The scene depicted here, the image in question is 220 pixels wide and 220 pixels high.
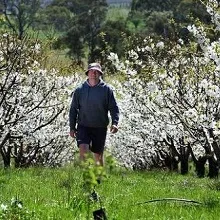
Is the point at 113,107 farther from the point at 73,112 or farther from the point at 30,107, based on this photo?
the point at 30,107

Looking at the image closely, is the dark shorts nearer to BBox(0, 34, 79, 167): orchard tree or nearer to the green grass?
the green grass

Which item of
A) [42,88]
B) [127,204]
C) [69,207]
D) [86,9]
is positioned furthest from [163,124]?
[86,9]

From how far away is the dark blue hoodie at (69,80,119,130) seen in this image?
29.5ft

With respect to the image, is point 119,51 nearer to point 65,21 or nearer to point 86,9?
point 65,21

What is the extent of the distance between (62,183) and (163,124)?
5.39 m

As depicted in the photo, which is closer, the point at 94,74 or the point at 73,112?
the point at 94,74

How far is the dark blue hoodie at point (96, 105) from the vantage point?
9.00 meters

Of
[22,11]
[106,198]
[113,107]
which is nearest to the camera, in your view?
[106,198]

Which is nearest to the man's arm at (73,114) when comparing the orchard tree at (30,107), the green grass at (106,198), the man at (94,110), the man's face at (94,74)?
the man at (94,110)

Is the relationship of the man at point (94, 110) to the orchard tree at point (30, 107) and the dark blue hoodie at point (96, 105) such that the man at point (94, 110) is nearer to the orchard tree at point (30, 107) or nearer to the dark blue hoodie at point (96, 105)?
the dark blue hoodie at point (96, 105)

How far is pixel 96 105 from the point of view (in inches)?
354

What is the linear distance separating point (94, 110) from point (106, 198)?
192cm

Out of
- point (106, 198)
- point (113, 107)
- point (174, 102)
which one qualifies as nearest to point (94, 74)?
point (113, 107)

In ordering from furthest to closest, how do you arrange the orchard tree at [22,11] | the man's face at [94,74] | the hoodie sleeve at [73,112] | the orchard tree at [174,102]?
the orchard tree at [22,11]
the orchard tree at [174,102]
the hoodie sleeve at [73,112]
the man's face at [94,74]
